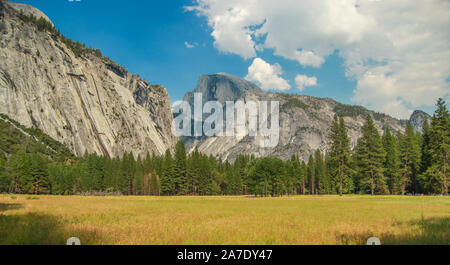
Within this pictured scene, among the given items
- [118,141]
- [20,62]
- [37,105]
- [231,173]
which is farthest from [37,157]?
[118,141]

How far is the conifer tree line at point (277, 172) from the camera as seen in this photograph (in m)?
55.6

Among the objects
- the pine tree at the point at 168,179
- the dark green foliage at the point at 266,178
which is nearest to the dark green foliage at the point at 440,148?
the dark green foliage at the point at 266,178

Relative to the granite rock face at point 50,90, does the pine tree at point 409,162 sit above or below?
below

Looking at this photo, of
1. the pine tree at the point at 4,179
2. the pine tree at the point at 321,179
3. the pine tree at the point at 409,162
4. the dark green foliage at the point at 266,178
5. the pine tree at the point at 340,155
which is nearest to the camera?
the pine tree at the point at 340,155

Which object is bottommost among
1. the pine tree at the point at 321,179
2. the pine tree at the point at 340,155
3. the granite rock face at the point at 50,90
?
the pine tree at the point at 321,179

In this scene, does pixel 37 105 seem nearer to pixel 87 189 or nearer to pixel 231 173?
pixel 87 189

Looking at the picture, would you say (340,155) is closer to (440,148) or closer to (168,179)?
(440,148)

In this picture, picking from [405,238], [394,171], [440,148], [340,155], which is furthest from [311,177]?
[405,238]

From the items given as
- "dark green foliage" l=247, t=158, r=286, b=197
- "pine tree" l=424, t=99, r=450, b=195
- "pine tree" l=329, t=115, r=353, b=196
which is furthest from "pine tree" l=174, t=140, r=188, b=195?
"pine tree" l=424, t=99, r=450, b=195

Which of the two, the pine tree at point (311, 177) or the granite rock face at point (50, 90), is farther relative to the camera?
the granite rock face at point (50, 90)

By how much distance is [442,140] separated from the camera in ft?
161

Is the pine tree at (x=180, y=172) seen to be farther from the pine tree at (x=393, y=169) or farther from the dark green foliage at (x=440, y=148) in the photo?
the dark green foliage at (x=440, y=148)

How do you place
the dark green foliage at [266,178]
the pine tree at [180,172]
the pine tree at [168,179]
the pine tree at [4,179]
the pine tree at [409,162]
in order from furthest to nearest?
the pine tree at [168,179] → the pine tree at [180,172] → the pine tree at [4,179] → the dark green foliage at [266,178] → the pine tree at [409,162]

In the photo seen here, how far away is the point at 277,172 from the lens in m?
69.2
